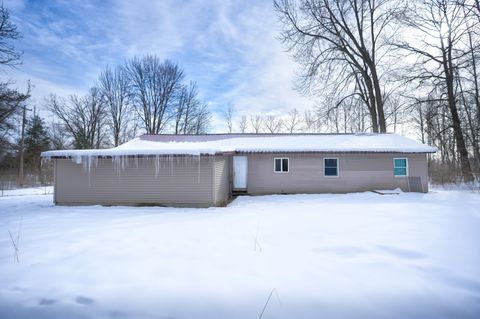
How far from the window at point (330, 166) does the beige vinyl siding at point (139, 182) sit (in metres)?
6.15

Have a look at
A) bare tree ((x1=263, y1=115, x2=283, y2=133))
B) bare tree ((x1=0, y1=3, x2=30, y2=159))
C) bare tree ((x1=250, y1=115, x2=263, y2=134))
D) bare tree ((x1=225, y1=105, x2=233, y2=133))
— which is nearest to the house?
bare tree ((x1=0, y1=3, x2=30, y2=159))

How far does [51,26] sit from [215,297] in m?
11.2

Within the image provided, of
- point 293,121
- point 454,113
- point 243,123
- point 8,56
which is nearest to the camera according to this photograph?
point 8,56

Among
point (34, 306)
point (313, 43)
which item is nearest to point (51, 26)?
point (34, 306)

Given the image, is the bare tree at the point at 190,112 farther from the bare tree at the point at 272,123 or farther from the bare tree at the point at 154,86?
the bare tree at the point at 272,123

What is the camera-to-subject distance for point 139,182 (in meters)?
9.41

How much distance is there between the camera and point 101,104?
24016 millimetres

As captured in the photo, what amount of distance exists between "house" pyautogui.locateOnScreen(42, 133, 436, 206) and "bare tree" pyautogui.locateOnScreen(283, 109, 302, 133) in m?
19.8

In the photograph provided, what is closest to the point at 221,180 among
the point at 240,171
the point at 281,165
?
the point at 240,171

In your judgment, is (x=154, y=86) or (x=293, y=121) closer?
(x=154, y=86)

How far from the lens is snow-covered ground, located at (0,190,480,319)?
260 cm

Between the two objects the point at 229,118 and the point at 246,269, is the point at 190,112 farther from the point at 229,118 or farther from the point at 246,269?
the point at 246,269

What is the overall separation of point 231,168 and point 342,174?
17.9 feet

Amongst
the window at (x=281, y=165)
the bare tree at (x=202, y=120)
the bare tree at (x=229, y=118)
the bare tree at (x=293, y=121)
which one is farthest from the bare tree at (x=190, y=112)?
the window at (x=281, y=165)
